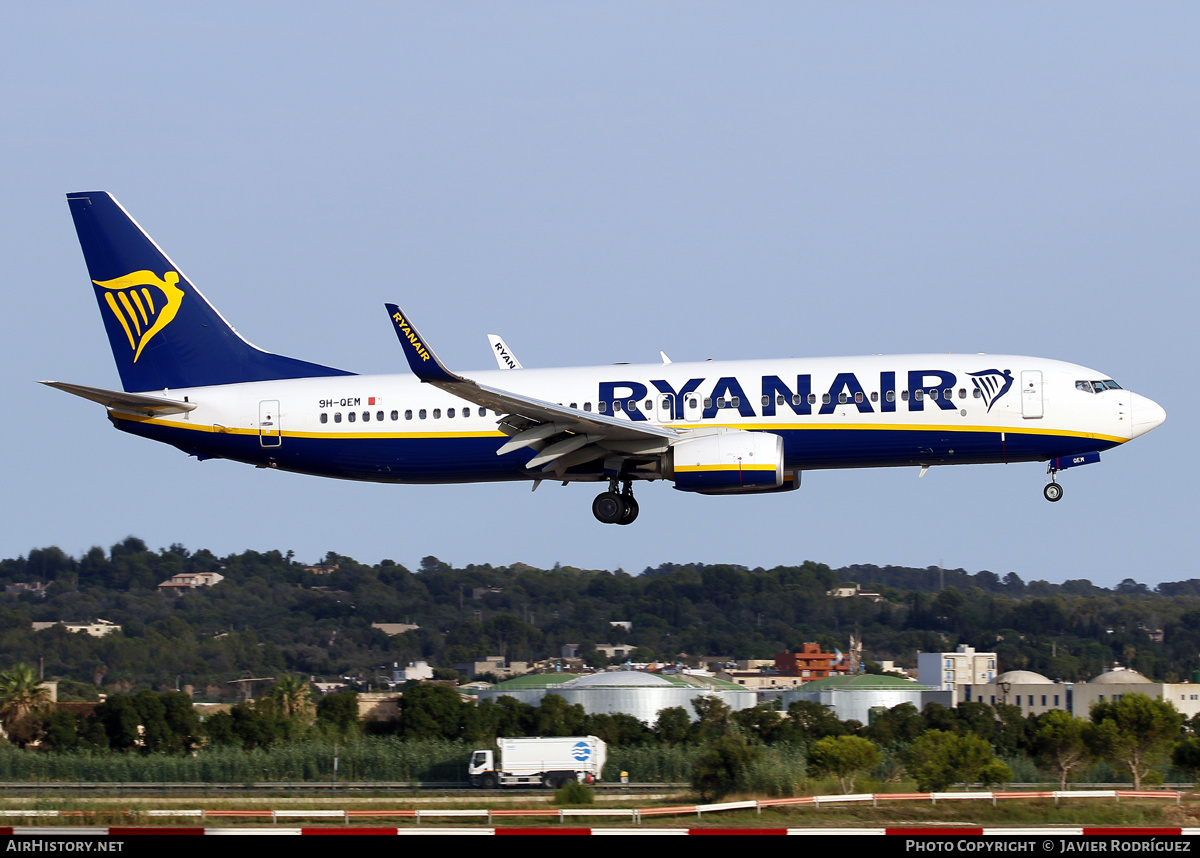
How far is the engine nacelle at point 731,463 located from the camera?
35406 mm

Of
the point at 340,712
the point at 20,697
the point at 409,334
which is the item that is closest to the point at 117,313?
the point at 409,334

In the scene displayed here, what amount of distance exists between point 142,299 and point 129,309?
1.58ft

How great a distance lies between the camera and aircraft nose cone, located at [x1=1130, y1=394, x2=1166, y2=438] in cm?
3650

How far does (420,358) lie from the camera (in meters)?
33.5

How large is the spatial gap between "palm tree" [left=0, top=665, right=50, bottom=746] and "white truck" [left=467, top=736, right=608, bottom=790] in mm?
30192

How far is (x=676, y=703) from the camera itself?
286ft

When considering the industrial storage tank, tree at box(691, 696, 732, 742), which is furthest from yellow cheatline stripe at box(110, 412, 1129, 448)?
the industrial storage tank

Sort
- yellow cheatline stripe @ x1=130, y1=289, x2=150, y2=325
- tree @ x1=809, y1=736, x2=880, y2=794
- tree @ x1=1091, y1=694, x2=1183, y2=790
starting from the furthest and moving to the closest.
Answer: tree @ x1=1091, y1=694, x2=1183, y2=790 → tree @ x1=809, y1=736, x2=880, y2=794 → yellow cheatline stripe @ x1=130, y1=289, x2=150, y2=325

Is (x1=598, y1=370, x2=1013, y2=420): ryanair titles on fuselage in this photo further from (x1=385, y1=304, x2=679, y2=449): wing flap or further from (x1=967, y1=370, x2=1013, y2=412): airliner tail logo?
(x1=385, y1=304, x2=679, y2=449): wing flap

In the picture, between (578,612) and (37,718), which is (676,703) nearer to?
(37,718)

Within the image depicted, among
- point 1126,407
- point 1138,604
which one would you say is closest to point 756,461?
point 1126,407

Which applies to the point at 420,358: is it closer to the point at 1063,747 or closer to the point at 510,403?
the point at 510,403

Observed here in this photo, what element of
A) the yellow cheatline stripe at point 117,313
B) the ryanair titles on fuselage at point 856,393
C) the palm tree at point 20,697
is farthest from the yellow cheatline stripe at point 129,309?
the palm tree at point 20,697
